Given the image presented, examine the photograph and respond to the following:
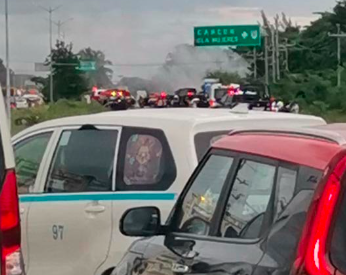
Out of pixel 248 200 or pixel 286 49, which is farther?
pixel 286 49

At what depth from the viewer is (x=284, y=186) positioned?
4379 mm

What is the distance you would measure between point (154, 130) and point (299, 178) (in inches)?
147

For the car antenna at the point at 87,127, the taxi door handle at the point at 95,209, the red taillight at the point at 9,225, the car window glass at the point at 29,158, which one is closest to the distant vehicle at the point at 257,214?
the red taillight at the point at 9,225

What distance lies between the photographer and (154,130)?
7.86 meters

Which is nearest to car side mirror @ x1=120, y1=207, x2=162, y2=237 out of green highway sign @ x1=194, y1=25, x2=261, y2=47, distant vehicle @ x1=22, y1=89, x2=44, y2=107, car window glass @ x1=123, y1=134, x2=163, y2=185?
car window glass @ x1=123, y1=134, x2=163, y2=185

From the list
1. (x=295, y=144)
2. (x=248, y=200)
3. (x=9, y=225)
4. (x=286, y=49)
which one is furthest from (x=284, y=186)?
(x=286, y=49)

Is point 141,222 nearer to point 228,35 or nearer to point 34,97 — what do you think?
point 228,35

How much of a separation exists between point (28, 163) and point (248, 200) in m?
4.21

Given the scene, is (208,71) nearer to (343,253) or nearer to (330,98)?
(330,98)

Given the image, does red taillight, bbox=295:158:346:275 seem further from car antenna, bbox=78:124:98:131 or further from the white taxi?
car antenna, bbox=78:124:98:131

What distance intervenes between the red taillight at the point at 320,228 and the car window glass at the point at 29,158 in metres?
4.96

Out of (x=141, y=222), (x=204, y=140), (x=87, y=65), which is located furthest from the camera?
(x=87, y=65)

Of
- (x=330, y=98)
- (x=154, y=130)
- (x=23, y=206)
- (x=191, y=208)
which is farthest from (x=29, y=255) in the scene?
(x=330, y=98)

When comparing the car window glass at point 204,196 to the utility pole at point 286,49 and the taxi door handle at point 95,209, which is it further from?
the utility pole at point 286,49
